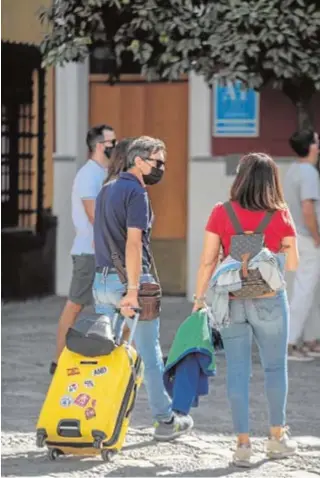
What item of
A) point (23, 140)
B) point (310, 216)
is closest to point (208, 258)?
point (310, 216)

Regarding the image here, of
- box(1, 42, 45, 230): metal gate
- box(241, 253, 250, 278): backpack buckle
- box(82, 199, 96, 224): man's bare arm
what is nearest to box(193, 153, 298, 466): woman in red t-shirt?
box(241, 253, 250, 278): backpack buckle

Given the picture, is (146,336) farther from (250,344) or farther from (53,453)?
(53,453)

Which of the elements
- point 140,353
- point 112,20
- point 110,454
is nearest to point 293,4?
point 112,20

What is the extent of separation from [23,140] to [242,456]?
8712 millimetres

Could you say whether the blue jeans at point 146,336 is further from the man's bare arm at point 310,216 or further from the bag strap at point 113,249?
the man's bare arm at point 310,216

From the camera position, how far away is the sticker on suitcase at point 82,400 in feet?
24.8

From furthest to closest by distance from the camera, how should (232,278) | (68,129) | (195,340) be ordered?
1. (68,129)
2. (195,340)
3. (232,278)

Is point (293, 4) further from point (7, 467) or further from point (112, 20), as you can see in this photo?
point (7, 467)

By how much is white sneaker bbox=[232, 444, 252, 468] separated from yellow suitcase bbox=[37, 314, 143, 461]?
0.60 meters

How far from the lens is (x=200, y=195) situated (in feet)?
49.9

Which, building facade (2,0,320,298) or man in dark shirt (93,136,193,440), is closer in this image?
man in dark shirt (93,136,193,440)

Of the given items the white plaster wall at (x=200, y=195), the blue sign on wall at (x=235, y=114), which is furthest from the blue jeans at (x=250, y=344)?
the blue sign on wall at (x=235, y=114)

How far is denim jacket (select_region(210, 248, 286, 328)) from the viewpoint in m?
7.54

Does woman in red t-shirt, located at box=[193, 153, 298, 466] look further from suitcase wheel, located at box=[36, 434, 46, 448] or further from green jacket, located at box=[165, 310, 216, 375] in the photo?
suitcase wheel, located at box=[36, 434, 46, 448]
